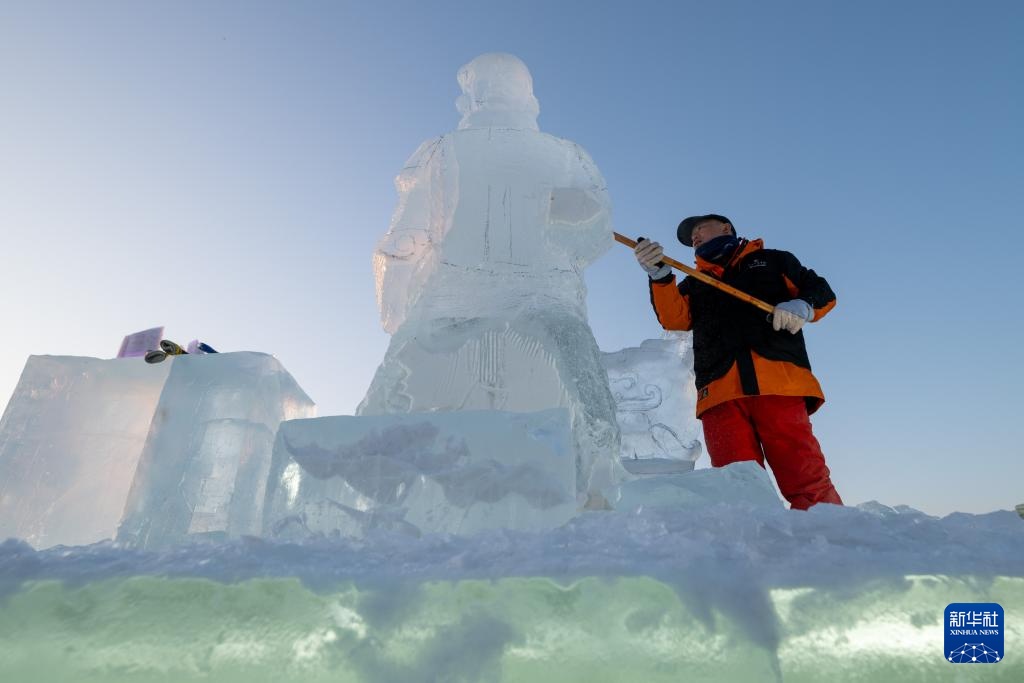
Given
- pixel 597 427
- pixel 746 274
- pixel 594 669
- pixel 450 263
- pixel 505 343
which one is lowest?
pixel 594 669

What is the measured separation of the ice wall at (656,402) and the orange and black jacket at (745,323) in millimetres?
940

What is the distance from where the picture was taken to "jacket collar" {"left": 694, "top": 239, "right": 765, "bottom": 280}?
347 cm

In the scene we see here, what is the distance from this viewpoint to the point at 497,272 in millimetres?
2701

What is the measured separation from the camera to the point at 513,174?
2875mm

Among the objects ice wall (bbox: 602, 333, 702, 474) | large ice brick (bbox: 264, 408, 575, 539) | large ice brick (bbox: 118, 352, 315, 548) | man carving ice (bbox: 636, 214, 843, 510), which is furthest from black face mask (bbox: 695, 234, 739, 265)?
large ice brick (bbox: 118, 352, 315, 548)

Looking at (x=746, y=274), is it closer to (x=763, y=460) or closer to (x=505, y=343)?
(x=763, y=460)

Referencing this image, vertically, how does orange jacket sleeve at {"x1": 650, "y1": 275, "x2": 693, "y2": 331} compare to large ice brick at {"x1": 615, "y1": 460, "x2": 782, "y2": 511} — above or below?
above

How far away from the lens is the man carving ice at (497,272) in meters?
2.44

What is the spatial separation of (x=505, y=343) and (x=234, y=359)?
1041 mm

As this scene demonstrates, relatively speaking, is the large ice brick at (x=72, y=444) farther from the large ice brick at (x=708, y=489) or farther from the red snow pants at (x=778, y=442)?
the red snow pants at (x=778, y=442)

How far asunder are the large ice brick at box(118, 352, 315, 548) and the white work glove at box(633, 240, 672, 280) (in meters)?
1.76

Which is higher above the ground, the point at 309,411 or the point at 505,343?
the point at 505,343

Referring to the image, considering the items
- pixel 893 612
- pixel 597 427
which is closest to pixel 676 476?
pixel 597 427

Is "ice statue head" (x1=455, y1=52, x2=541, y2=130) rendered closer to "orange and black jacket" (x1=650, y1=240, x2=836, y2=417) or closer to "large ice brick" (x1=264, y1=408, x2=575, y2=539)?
"orange and black jacket" (x1=650, y1=240, x2=836, y2=417)
